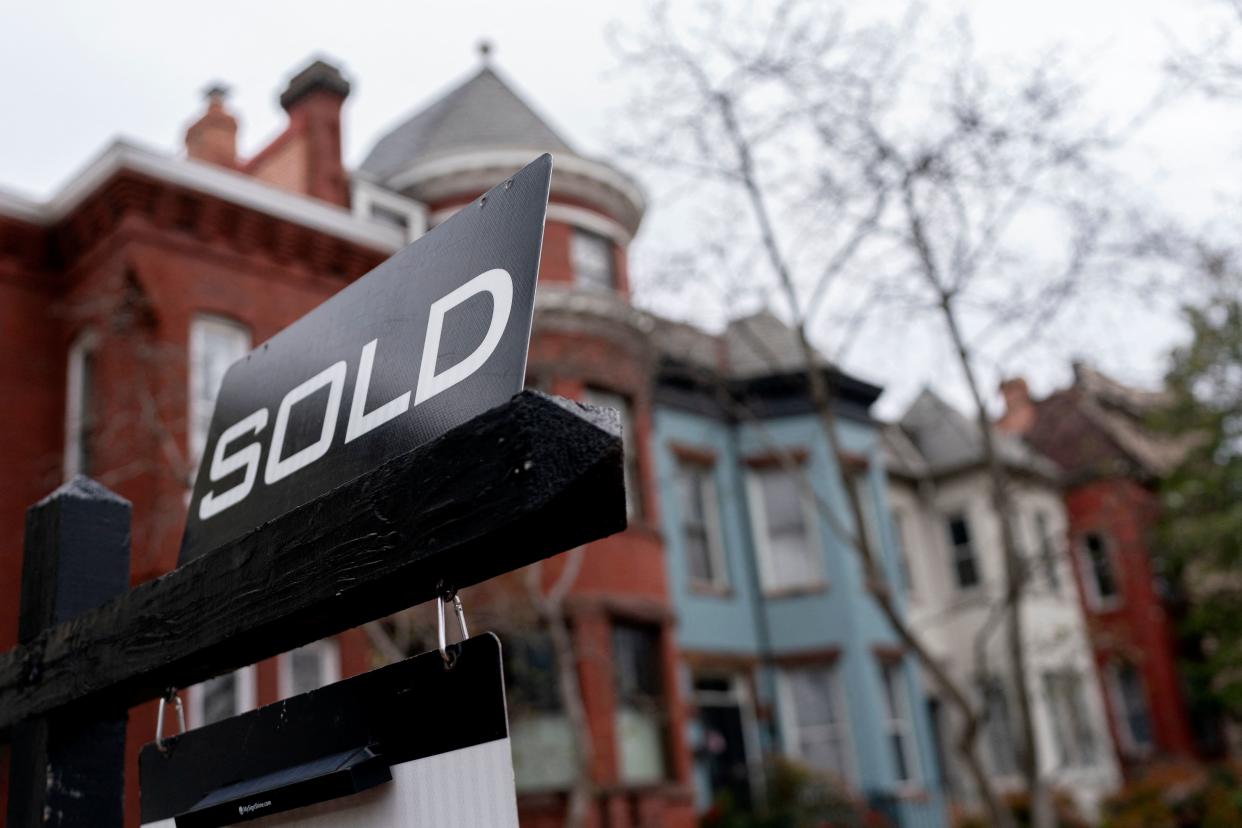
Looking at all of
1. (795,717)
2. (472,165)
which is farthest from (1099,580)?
(472,165)

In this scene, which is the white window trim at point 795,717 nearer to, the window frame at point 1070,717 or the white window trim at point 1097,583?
the window frame at point 1070,717

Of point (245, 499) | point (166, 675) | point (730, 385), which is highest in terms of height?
point (730, 385)

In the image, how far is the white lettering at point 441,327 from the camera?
1.81 metres

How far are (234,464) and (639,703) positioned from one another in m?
15.3

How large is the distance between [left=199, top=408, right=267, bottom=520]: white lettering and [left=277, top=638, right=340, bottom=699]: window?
1119cm

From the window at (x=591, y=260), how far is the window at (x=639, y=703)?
524 cm

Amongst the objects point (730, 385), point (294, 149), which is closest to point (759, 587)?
point (730, 385)

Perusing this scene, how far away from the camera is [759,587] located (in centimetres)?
2223

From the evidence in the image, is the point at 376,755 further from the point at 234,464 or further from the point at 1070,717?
the point at 1070,717

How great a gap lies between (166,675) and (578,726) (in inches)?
417

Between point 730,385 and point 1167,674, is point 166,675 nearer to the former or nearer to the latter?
point 730,385

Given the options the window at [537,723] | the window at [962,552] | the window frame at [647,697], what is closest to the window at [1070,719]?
the window at [962,552]

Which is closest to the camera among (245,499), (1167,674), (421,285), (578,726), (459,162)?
(421,285)

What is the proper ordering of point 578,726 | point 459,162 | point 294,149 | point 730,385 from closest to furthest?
point 578,726
point 294,149
point 459,162
point 730,385
